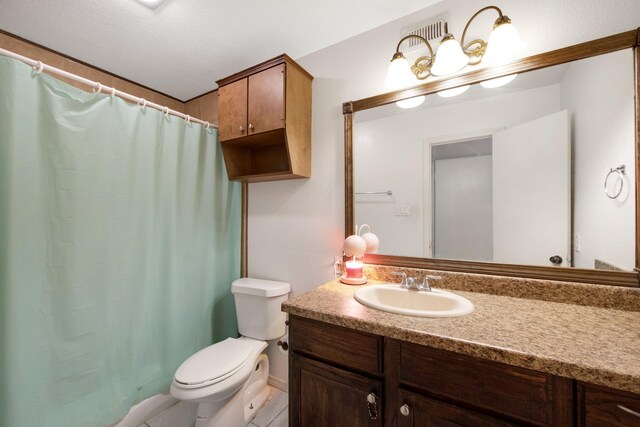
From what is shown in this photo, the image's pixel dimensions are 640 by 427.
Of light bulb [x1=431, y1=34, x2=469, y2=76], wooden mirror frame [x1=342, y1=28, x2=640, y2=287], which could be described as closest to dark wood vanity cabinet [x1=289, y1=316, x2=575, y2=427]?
wooden mirror frame [x1=342, y1=28, x2=640, y2=287]

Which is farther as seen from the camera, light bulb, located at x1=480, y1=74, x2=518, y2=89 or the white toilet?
the white toilet

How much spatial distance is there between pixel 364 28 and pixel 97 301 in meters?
2.02

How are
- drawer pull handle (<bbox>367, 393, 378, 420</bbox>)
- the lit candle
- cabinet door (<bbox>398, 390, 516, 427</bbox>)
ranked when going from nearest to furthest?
cabinet door (<bbox>398, 390, 516, 427</bbox>), drawer pull handle (<bbox>367, 393, 378, 420</bbox>), the lit candle

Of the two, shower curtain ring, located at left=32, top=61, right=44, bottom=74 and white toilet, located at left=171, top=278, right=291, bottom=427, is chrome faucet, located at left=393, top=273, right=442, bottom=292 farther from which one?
shower curtain ring, located at left=32, top=61, right=44, bottom=74

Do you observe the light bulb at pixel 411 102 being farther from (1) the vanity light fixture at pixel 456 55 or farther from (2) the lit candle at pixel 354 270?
(2) the lit candle at pixel 354 270

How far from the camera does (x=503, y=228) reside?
1.16m

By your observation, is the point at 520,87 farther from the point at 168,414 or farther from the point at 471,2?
the point at 168,414

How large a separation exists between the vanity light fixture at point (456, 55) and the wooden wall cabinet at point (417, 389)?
1.19 meters

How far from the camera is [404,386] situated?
0.83m

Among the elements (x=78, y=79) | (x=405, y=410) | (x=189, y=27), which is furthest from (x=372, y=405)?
(x=189, y=27)

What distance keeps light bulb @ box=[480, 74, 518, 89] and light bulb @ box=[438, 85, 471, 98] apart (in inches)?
2.7

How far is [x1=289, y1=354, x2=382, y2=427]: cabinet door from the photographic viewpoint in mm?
891

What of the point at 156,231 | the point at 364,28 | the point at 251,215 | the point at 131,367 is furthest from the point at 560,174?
the point at 131,367

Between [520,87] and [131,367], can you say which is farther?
[131,367]
